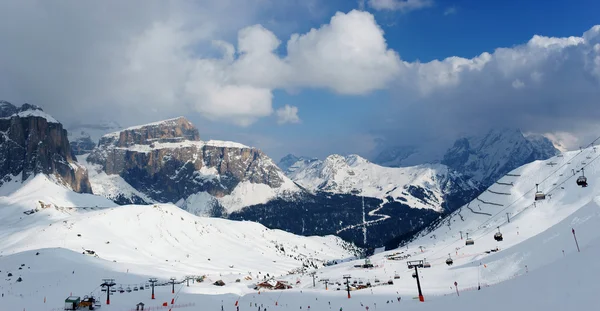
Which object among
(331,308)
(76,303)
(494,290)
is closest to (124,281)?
(76,303)

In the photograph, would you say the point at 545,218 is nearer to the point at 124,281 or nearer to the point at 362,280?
the point at 362,280

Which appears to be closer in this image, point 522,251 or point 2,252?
point 522,251

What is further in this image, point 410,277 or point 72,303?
point 410,277

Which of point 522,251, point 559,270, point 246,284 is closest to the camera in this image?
point 559,270

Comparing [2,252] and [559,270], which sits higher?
[2,252]

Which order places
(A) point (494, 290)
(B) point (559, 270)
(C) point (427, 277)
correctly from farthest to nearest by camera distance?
(C) point (427, 277), (A) point (494, 290), (B) point (559, 270)

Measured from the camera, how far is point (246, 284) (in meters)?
160

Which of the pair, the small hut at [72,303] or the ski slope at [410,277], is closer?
the ski slope at [410,277]

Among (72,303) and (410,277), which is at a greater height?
(410,277)

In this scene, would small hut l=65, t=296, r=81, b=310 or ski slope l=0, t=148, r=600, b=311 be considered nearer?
ski slope l=0, t=148, r=600, b=311

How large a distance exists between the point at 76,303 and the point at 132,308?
982 cm

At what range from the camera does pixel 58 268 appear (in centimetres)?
12512

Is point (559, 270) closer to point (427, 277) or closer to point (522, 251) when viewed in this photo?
point (522, 251)

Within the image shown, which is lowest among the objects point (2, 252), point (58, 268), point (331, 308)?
point (331, 308)
